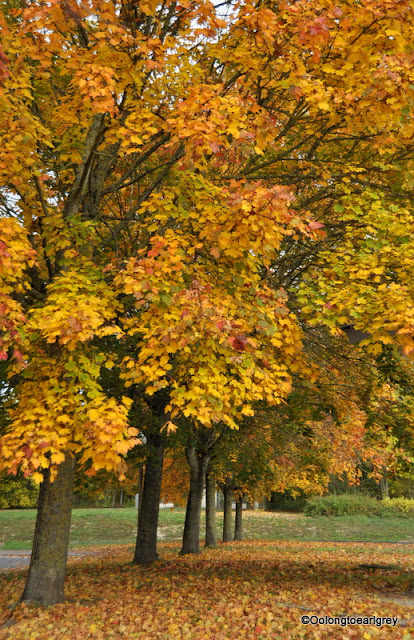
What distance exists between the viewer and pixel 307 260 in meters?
9.02

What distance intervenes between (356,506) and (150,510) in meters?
24.6

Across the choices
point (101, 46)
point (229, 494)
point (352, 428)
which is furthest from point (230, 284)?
point (229, 494)

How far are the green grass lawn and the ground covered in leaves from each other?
51.9ft

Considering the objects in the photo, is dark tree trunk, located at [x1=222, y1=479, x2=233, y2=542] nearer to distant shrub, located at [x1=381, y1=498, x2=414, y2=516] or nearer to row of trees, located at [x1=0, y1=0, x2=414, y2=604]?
row of trees, located at [x1=0, y1=0, x2=414, y2=604]

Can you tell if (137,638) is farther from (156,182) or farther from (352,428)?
(352,428)

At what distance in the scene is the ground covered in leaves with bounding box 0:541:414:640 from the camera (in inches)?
215

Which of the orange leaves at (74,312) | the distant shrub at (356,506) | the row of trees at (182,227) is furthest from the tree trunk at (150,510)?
the distant shrub at (356,506)

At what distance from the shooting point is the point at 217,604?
7020mm

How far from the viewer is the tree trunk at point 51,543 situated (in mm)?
6551

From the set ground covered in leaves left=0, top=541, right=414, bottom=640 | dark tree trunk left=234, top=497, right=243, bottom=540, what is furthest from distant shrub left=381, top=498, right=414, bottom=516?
ground covered in leaves left=0, top=541, right=414, bottom=640

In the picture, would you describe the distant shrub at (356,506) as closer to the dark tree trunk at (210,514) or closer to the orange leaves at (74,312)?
the dark tree trunk at (210,514)

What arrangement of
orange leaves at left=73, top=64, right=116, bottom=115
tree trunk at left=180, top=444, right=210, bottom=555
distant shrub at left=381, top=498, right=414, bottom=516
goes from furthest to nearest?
1. distant shrub at left=381, top=498, right=414, bottom=516
2. tree trunk at left=180, top=444, right=210, bottom=555
3. orange leaves at left=73, top=64, right=116, bottom=115

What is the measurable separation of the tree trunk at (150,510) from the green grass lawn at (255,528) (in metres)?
12.6

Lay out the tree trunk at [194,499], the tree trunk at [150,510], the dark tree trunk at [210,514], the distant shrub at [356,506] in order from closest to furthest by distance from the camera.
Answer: the tree trunk at [150,510] → the tree trunk at [194,499] → the dark tree trunk at [210,514] → the distant shrub at [356,506]
